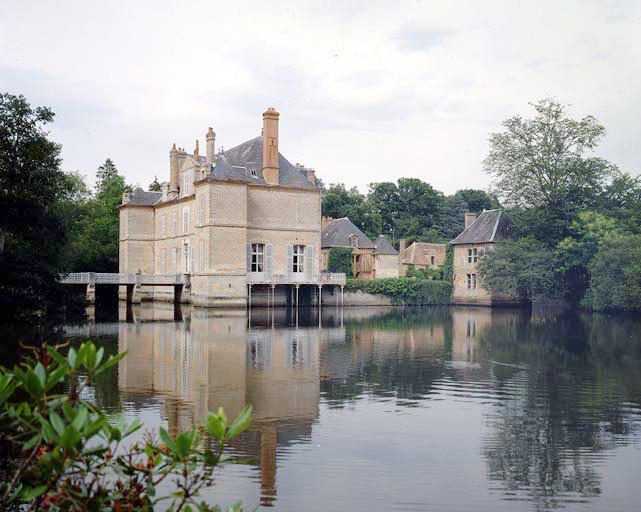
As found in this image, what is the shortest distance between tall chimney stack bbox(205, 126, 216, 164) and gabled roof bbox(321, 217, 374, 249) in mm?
13318

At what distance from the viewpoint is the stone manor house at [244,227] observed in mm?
38625

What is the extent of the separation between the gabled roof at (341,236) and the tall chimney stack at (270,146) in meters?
11.0

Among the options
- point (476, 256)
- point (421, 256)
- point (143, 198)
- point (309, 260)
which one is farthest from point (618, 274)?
point (143, 198)

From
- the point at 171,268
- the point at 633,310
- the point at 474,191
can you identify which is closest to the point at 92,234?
the point at 171,268

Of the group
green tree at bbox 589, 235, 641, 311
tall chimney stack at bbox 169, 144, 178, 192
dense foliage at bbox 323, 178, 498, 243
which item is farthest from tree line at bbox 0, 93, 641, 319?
dense foliage at bbox 323, 178, 498, 243

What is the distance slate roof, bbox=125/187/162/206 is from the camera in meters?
49.2

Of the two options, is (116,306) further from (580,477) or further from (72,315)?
(580,477)

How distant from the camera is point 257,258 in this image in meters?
40.8

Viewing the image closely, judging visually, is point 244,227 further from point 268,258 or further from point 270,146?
point 270,146

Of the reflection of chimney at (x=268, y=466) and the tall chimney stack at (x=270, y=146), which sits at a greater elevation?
the tall chimney stack at (x=270, y=146)

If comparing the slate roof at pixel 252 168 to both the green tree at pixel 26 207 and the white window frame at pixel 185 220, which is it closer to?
the white window frame at pixel 185 220

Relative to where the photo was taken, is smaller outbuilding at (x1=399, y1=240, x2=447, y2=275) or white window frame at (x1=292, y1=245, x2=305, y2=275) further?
smaller outbuilding at (x1=399, y1=240, x2=447, y2=275)

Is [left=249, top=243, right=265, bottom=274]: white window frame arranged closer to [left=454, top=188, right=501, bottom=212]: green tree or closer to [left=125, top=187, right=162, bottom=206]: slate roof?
[left=125, top=187, right=162, bottom=206]: slate roof

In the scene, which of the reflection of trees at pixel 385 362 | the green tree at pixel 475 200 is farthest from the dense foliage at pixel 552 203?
the green tree at pixel 475 200
